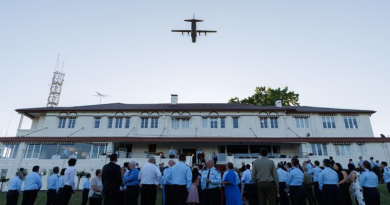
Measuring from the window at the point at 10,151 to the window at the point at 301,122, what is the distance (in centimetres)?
3260

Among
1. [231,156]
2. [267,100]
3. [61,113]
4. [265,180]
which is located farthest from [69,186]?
[267,100]

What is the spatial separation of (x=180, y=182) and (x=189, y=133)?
22.0m

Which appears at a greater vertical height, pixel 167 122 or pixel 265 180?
pixel 167 122

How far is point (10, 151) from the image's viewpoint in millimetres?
26547

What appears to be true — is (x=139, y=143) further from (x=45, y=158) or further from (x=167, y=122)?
(x=45, y=158)

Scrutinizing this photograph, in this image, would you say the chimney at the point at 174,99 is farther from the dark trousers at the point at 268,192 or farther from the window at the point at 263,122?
the dark trousers at the point at 268,192

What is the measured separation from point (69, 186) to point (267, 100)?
42243mm

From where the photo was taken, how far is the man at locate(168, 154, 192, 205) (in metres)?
7.37

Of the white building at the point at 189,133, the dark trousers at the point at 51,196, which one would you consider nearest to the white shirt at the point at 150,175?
the dark trousers at the point at 51,196

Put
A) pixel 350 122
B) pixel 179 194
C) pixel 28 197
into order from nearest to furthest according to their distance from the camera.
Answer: pixel 179 194 < pixel 28 197 < pixel 350 122

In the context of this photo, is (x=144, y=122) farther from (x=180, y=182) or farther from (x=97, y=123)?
(x=180, y=182)

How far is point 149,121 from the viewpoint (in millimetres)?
30344

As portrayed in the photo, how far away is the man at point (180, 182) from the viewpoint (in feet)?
24.2

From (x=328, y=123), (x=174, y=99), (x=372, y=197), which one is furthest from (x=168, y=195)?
(x=328, y=123)
